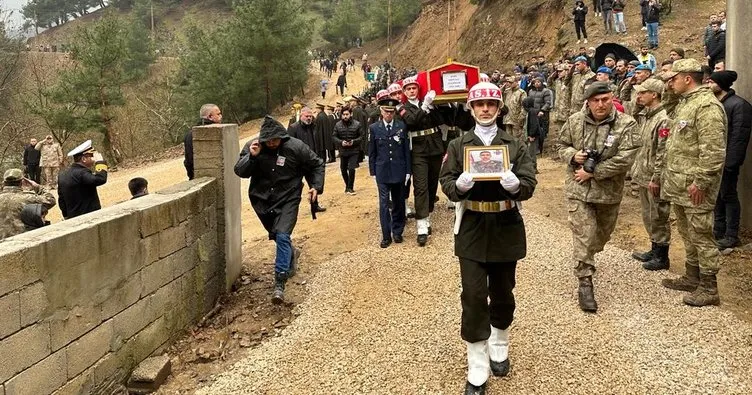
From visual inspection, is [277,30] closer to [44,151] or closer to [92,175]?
[44,151]

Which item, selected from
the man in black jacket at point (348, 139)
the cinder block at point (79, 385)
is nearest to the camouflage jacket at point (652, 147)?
the cinder block at point (79, 385)

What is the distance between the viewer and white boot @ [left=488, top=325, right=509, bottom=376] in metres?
4.28

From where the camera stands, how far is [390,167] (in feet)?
25.2

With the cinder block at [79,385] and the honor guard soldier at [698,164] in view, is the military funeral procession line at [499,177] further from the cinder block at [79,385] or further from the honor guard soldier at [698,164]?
the cinder block at [79,385]

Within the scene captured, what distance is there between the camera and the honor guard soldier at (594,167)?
5.21 metres

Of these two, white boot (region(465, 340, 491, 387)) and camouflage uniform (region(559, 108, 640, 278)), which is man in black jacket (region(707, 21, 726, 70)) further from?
white boot (region(465, 340, 491, 387))

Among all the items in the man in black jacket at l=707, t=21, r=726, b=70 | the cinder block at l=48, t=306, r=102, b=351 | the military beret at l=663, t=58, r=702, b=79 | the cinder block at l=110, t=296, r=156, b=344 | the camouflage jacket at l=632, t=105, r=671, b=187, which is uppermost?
the man in black jacket at l=707, t=21, r=726, b=70

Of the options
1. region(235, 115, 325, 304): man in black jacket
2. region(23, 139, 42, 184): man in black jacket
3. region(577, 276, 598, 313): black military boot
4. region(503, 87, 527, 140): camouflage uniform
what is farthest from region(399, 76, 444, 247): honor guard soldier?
region(23, 139, 42, 184): man in black jacket

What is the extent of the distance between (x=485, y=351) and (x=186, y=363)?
2.68 meters

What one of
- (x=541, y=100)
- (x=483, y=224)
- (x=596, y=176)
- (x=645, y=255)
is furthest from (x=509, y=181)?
(x=541, y=100)

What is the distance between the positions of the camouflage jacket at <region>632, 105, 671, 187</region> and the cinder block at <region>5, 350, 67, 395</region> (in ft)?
18.2

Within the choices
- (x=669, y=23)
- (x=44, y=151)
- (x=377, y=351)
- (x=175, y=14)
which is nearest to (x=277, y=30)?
(x=44, y=151)

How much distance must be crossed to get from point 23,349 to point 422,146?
5258 mm

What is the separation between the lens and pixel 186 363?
203 inches
